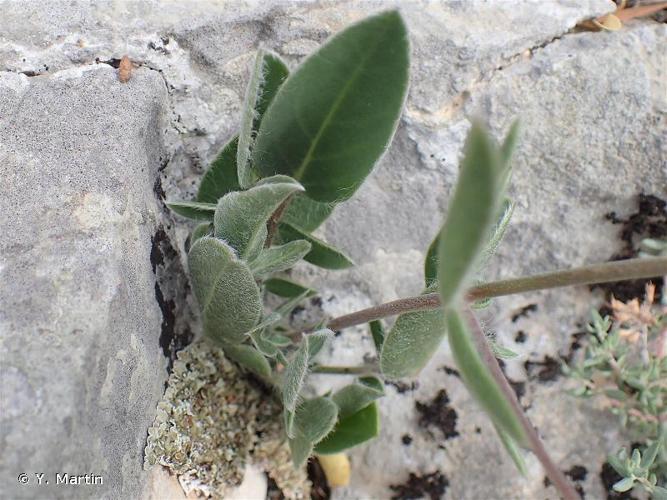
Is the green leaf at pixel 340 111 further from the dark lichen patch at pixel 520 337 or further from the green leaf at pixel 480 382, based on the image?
the dark lichen patch at pixel 520 337

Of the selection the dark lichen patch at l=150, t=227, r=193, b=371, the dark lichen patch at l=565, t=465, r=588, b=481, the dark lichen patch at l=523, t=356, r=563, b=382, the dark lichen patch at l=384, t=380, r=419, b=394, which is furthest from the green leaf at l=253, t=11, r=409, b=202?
the dark lichen patch at l=565, t=465, r=588, b=481

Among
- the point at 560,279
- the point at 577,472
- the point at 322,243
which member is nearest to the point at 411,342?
the point at 322,243

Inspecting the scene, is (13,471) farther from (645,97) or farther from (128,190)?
(645,97)

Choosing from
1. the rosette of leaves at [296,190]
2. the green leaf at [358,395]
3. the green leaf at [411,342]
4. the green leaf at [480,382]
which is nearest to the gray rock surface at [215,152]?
the rosette of leaves at [296,190]

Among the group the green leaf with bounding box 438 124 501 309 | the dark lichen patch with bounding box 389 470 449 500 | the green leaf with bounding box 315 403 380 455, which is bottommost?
the dark lichen patch with bounding box 389 470 449 500

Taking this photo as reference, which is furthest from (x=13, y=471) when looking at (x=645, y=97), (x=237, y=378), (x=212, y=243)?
(x=645, y=97)

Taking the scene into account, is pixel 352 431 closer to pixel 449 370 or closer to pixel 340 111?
pixel 449 370

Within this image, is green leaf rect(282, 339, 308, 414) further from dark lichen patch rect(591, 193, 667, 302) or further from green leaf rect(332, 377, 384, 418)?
dark lichen patch rect(591, 193, 667, 302)
